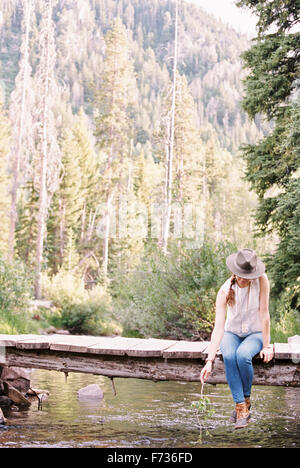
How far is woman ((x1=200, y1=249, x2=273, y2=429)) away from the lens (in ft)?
20.0

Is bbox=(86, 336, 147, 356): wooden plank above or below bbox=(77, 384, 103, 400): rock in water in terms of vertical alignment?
above

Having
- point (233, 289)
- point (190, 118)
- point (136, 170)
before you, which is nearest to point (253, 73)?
point (233, 289)

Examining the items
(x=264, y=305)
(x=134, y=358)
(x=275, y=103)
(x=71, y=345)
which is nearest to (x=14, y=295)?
(x=275, y=103)

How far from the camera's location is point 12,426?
7.59 meters

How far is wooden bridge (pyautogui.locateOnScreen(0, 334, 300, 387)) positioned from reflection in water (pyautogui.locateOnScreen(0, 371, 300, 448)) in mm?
664

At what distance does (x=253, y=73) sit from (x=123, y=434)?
8555mm

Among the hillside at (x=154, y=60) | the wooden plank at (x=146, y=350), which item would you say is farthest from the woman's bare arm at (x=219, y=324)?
the hillside at (x=154, y=60)

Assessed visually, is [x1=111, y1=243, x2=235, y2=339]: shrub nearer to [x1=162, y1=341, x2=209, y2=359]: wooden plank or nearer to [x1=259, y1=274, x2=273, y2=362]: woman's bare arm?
[x1=162, y1=341, x2=209, y2=359]: wooden plank

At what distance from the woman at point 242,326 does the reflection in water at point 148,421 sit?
105 centimetres

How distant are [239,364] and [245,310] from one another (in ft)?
1.81

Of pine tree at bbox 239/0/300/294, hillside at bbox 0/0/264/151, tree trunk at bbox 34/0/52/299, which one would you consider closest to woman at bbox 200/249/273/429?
pine tree at bbox 239/0/300/294

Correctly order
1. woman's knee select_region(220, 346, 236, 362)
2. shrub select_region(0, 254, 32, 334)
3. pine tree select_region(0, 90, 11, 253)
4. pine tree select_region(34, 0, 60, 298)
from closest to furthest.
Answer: woman's knee select_region(220, 346, 236, 362), shrub select_region(0, 254, 32, 334), pine tree select_region(34, 0, 60, 298), pine tree select_region(0, 90, 11, 253)

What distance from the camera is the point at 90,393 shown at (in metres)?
9.65
